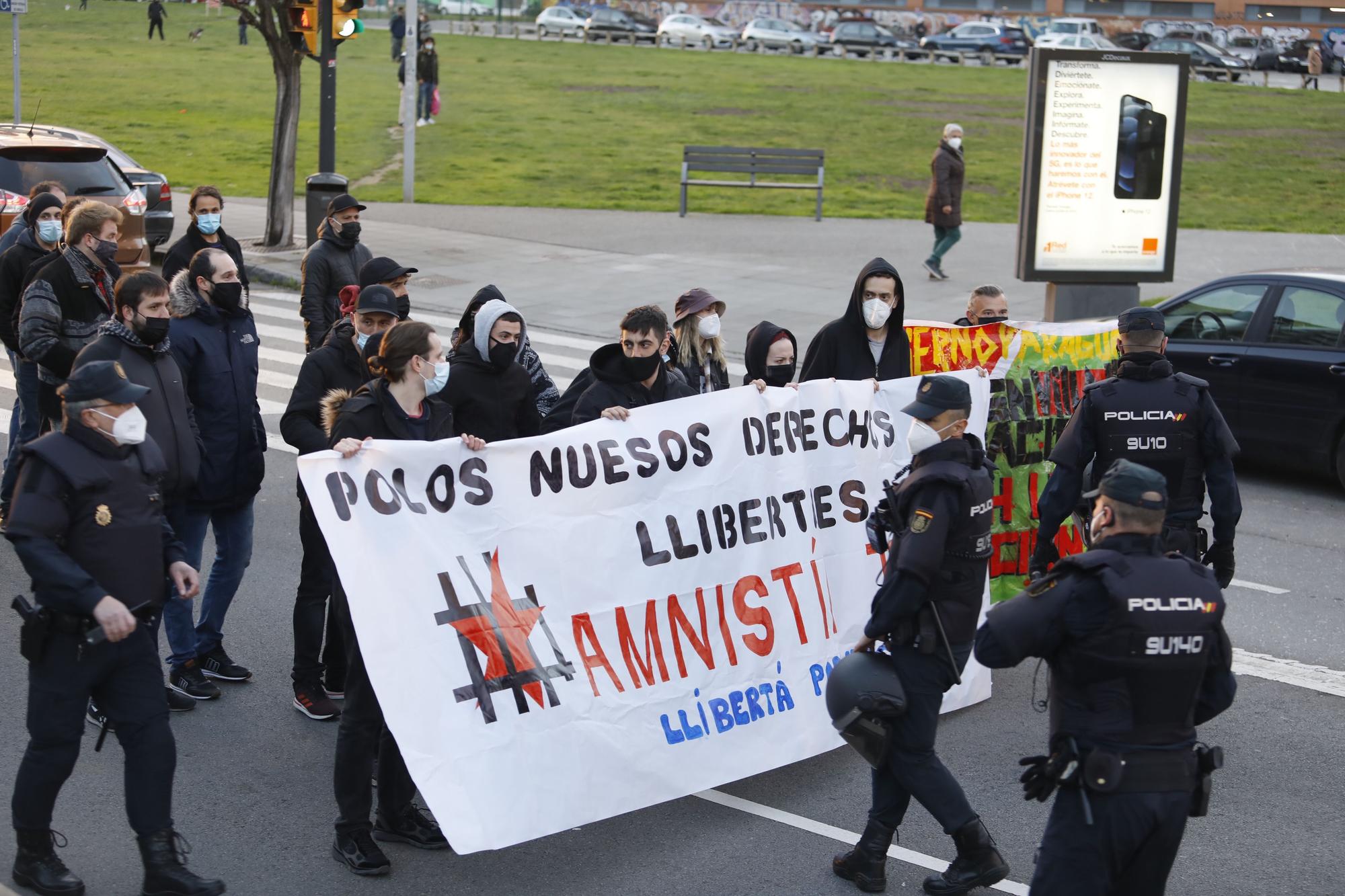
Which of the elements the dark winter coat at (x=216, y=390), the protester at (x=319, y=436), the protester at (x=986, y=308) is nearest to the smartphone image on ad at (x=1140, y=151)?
the protester at (x=986, y=308)

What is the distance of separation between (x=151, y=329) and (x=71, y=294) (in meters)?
2.07

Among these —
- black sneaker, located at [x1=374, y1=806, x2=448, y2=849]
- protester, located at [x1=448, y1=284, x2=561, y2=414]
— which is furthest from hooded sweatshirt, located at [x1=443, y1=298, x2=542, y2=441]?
black sneaker, located at [x1=374, y1=806, x2=448, y2=849]

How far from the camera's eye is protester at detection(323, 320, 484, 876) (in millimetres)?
5262

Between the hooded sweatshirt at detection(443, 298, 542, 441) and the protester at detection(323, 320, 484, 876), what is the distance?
587 mm

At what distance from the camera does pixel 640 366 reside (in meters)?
6.64

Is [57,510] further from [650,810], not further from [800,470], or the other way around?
[800,470]

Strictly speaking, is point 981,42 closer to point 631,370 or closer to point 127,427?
point 631,370

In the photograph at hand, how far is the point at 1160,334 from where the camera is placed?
21.1 feet

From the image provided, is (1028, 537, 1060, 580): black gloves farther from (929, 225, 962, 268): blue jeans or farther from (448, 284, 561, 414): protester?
(929, 225, 962, 268): blue jeans

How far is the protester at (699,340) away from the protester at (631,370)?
0.74 meters

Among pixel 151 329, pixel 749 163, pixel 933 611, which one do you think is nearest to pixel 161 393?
pixel 151 329

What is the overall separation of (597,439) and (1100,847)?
2.73 meters

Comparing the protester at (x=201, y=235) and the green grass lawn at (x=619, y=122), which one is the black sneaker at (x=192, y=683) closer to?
the protester at (x=201, y=235)

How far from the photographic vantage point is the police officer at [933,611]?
5051 mm
